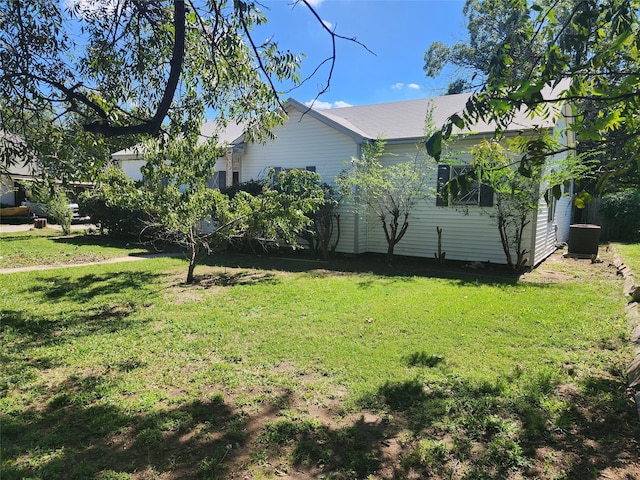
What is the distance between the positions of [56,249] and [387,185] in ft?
36.6

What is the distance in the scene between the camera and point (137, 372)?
14.8ft

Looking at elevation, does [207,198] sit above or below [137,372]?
above

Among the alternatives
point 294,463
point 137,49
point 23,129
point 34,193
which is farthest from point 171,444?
point 137,49

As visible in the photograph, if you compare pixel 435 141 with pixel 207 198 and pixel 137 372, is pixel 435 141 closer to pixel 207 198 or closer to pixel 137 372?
pixel 137 372

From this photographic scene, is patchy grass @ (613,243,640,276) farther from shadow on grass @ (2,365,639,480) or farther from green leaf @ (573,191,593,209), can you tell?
green leaf @ (573,191,593,209)

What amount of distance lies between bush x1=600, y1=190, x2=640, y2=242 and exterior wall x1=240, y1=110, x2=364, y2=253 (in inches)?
470

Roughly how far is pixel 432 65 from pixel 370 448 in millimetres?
34205

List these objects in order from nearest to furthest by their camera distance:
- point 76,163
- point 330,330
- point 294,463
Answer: point 294,463 < point 76,163 < point 330,330

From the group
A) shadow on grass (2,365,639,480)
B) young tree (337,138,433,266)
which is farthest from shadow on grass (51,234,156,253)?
shadow on grass (2,365,639,480)

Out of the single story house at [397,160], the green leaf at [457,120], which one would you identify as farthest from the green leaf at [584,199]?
the single story house at [397,160]

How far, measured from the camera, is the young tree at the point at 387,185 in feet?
35.9

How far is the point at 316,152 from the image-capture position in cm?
1341

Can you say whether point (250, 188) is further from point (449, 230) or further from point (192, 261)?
point (449, 230)

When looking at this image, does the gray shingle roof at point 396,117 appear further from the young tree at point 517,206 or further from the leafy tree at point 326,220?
the leafy tree at point 326,220
